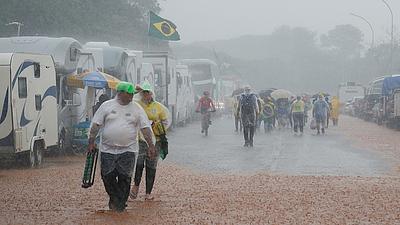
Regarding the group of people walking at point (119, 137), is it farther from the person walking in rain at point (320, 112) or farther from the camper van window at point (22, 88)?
the person walking in rain at point (320, 112)

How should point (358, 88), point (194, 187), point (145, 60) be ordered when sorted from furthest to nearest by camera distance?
1. point (358, 88)
2. point (145, 60)
3. point (194, 187)

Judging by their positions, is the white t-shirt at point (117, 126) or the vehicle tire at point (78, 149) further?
the vehicle tire at point (78, 149)

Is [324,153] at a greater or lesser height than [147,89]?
lesser

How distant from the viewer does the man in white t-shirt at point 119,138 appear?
35.2 ft

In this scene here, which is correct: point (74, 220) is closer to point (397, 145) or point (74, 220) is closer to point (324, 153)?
point (324, 153)

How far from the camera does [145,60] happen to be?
35781 millimetres

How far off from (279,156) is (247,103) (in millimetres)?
4339

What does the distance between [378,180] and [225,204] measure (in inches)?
182

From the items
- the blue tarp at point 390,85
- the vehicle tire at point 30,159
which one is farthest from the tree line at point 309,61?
the vehicle tire at point 30,159

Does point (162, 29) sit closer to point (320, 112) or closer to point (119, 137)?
point (320, 112)

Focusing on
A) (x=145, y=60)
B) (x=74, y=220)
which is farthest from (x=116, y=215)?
(x=145, y=60)

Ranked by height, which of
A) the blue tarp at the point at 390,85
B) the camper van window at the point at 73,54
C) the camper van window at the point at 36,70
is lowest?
the blue tarp at the point at 390,85

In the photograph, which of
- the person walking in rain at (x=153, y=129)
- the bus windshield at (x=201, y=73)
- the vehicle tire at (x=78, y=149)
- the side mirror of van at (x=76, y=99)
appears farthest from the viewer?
the bus windshield at (x=201, y=73)

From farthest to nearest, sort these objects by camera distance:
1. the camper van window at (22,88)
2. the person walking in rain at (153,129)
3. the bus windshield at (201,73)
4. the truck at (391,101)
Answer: the bus windshield at (201,73), the truck at (391,101), the camper van window at (22,88), the person walking in rain at (153,129)
